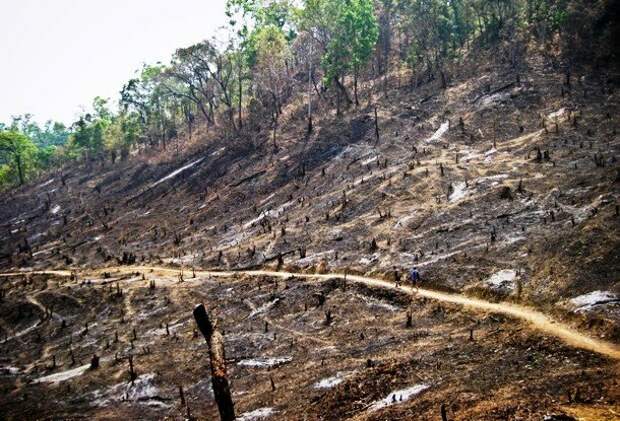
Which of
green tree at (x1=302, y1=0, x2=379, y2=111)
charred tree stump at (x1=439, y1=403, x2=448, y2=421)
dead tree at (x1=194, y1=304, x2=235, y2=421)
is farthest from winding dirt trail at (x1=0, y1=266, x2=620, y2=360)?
green tree at (x1=302, y1=0, x2=379, y2=111)

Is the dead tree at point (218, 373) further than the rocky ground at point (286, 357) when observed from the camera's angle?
No

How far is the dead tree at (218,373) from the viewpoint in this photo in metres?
14.0

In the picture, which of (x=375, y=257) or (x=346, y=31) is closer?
(x=375, y=257)

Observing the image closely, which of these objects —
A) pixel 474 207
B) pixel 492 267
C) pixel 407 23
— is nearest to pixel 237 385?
pixel 492 267

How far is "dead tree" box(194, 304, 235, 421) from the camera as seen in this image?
46.0 feet

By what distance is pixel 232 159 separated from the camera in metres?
67.1

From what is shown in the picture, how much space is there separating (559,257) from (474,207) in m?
9.85

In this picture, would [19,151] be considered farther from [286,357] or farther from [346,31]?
[286,357]

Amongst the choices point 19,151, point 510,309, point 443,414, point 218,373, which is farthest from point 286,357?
point 19,151

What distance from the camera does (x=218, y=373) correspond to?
563 inches

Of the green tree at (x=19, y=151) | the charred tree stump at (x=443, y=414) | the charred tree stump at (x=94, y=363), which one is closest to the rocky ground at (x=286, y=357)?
the charred tree stump at (x=94, y=363)

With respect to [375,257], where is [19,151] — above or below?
above

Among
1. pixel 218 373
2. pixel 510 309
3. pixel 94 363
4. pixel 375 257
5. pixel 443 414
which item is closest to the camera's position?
pixel 443 414

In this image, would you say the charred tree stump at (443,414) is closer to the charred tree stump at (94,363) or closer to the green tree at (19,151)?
the charred tree stump at (94,363)
